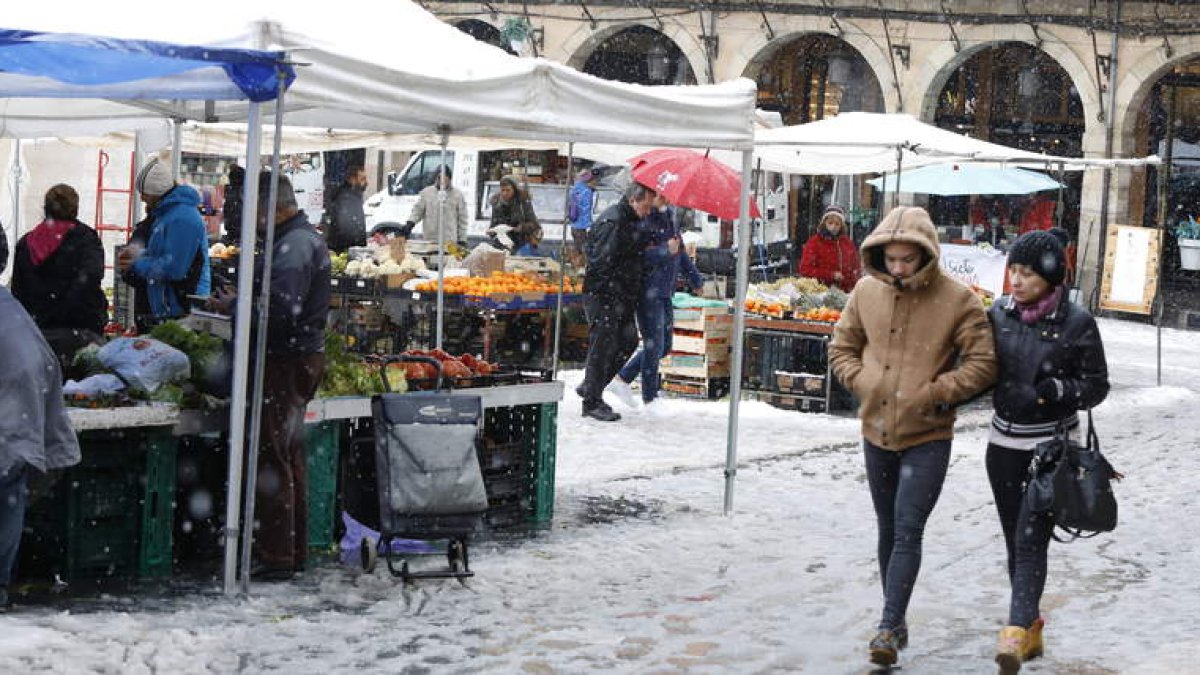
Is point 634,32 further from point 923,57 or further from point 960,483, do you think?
point 960,483

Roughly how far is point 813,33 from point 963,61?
3298 millimetres

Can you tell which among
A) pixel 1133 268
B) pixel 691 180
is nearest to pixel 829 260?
pixel 691 180

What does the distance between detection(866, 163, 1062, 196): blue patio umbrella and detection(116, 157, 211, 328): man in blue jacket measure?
12.5m

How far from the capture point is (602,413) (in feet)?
49.1

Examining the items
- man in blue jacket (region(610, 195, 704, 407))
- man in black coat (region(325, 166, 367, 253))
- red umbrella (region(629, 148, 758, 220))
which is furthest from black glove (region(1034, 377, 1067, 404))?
man in black coat (region(325, 166, 367, 253))

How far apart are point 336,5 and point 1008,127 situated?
1137 inches

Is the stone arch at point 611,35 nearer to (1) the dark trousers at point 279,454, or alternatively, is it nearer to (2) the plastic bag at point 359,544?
(2) the plastic bag at point 359,544

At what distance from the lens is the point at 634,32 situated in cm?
4072

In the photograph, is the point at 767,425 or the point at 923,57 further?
the point at 923,57

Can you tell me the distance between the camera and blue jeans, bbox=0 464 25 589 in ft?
23.3

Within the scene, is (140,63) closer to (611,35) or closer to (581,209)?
(581,209)

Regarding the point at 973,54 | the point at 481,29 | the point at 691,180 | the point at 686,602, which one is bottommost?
the point at 686,602

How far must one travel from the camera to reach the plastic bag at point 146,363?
27.2 ft

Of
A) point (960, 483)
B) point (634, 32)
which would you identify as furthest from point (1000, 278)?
point (634, 32)
